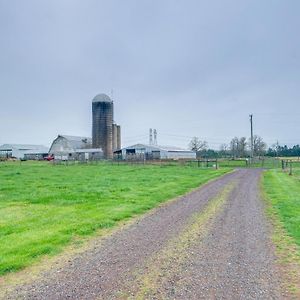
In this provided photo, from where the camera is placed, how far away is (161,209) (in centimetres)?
1267

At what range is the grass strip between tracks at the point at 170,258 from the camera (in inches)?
198

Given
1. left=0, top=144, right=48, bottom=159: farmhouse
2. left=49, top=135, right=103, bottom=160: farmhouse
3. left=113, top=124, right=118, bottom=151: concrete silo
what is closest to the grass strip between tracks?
left=113, top=124, right=118, bottom=151: concrete silo

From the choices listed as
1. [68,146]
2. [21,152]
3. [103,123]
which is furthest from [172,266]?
[21,152]

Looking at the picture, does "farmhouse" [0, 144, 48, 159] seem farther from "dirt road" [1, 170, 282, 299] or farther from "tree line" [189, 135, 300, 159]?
"dirt road" [1, 170, 282, 299]

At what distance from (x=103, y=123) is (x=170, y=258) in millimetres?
77446

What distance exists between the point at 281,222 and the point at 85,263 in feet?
19.7

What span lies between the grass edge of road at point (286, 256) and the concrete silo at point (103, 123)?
74.2 m

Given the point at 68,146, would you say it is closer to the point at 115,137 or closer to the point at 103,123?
the point at 115,137

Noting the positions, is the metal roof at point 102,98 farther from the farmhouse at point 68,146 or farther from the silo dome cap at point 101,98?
the farmhouse at point 68,146

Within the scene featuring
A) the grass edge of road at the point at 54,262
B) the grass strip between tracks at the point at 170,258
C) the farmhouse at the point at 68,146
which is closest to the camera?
the grass strip between tracks at the point at 170,258

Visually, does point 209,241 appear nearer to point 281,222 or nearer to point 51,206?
point 281,222

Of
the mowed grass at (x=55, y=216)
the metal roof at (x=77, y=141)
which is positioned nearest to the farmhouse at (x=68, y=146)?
the metal roof at (x=77, y=141)

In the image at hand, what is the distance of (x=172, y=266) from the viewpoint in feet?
19.7

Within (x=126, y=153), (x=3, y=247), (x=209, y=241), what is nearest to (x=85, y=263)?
(x=3, y=247)
